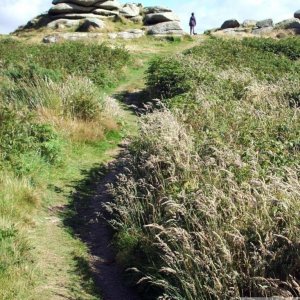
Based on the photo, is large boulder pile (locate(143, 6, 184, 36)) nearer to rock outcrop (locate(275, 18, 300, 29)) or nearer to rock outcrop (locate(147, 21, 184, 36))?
rock outcrop (locate(147, 21, 184, 36))

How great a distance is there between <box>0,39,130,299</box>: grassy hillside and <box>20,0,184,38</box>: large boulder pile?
2220cm

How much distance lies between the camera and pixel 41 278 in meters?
6.27

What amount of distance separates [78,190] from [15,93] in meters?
4.88

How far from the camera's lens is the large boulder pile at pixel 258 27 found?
39.1 meters

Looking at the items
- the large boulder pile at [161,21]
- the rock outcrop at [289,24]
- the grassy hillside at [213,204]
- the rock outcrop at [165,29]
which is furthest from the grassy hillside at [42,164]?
the rock outcrop at [289,24]

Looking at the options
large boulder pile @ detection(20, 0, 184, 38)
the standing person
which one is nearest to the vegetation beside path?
large boulder pile @ detection(20, 0, 184, 38)

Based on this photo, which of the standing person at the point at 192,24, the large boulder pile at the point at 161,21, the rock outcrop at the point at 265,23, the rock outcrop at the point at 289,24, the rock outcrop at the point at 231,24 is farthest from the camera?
the rock outcrop at the point at 231,24

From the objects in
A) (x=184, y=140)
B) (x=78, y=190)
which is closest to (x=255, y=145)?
(x=184, y=140)

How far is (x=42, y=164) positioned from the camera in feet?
33.2

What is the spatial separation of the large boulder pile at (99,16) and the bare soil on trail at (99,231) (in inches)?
1153

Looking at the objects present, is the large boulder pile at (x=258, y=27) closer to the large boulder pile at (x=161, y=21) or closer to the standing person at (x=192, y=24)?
the standing person at (x=192, y=24)

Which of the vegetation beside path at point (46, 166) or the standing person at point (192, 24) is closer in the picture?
the vegetation beside path at point (46, 166)

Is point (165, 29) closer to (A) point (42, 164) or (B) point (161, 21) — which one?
(B) point (161, 21)

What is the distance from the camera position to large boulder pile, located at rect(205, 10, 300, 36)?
128 ft
